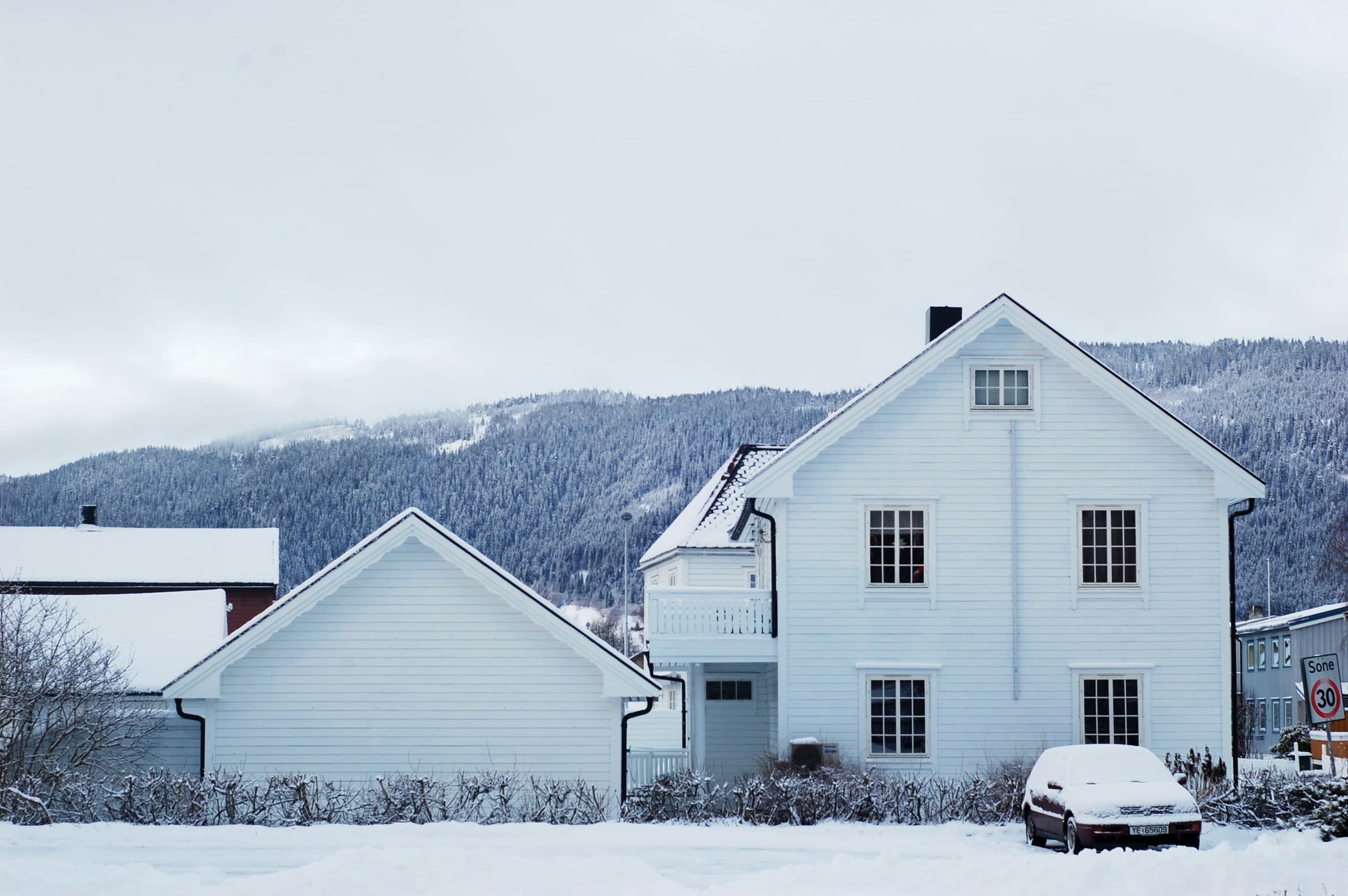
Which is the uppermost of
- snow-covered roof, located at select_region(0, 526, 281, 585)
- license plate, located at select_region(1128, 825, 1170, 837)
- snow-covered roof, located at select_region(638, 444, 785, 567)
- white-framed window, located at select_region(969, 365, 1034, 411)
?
white-framed window, located at select_region(969, 365, 1034, 411)

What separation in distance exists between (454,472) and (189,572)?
120248mm

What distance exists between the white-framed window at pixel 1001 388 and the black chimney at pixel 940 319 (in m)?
3.55

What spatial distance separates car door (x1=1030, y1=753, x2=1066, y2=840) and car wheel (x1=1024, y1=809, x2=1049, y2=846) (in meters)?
0.10

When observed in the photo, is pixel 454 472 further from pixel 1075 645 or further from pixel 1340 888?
pixel 1340 888

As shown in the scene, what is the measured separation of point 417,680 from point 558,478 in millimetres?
145440

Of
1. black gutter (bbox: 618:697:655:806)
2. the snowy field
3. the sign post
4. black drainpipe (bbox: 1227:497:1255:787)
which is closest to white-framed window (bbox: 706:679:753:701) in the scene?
black gutter (bbox: 618:697:655:806)

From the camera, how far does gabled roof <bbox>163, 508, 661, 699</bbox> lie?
24.4 metres

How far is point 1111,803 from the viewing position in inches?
710

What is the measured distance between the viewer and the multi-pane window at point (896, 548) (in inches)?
1085

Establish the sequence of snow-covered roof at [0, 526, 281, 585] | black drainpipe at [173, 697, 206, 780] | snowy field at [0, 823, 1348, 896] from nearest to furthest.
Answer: snowy field at [0, 823, 1348, 896] → black drainpipe at [173, 697, 206, 780] → snow-covered roof at [0, 526, 281, 585]

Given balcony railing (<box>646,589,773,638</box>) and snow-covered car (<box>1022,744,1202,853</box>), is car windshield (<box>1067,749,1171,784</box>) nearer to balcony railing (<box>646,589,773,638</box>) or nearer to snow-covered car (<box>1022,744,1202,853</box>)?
snow-covered car (<box>1022,744,1202,853</box>)

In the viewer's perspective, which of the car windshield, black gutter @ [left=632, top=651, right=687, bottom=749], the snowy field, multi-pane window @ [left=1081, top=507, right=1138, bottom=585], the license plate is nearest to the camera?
the snowy field

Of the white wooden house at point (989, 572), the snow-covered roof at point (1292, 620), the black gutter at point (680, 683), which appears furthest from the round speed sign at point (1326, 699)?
the snow-covered roof at point (1292, 620)

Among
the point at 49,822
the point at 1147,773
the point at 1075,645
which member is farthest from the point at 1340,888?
the point at 49,822
